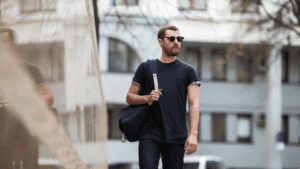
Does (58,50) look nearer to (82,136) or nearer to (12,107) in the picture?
(12,107)

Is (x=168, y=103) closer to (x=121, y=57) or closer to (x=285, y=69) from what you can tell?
(x=121, y=57)

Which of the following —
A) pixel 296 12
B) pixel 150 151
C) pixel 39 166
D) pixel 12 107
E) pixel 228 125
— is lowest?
pixel 228 125

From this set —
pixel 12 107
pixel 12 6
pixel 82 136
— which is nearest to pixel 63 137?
pixel 12 107

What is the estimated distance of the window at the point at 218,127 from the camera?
79.9 feet

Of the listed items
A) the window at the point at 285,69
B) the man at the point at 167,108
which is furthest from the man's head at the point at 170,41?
the window at the point at 285,69

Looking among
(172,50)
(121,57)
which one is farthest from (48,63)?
(121,57)

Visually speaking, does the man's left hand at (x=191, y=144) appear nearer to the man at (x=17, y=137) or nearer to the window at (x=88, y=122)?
the window at (x=88, y=122)

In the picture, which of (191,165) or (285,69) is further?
(285,69)

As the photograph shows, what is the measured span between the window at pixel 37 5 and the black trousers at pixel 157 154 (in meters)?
1.69

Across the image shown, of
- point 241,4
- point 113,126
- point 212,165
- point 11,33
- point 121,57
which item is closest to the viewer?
point 11,33

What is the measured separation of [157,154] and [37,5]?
6.56 feet

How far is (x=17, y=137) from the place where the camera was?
1.20 meters

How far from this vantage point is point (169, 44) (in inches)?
126

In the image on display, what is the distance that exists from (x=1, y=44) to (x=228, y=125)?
24.1 metres
